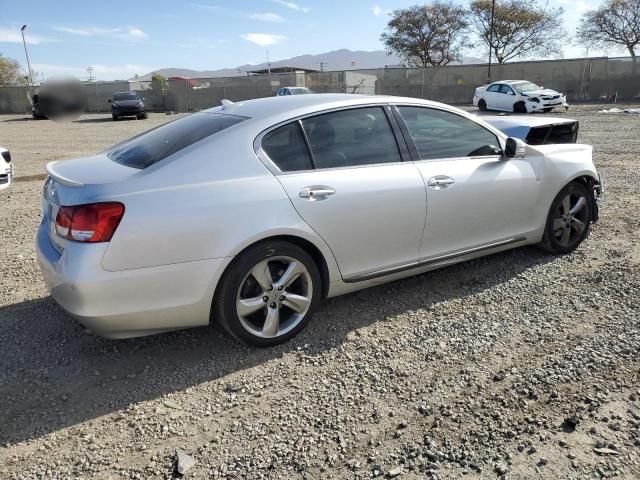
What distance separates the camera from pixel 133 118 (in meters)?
29.5

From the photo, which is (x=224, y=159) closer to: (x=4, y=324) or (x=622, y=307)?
(x=4, y=324)

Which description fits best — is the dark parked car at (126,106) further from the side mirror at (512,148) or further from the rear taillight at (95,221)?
the rear taillight at (95,221)

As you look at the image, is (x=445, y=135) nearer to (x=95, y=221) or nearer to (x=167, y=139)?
(x=167, y=139)

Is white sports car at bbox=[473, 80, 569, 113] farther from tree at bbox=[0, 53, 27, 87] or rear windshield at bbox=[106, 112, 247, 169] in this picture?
tree at bbox=[0, 53, 27, 87]

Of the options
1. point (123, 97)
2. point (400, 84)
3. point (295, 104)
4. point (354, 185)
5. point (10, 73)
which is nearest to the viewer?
point (354, 185)

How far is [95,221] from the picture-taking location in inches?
110

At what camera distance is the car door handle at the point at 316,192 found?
3.29 metres

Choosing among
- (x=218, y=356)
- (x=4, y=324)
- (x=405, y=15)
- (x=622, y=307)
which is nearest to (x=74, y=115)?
(x=4, y=324)

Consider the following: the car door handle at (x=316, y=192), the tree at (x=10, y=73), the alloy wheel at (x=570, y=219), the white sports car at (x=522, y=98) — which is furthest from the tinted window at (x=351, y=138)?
the tree at (x=10, y=73)

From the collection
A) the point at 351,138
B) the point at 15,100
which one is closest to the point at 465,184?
the point at 351,138

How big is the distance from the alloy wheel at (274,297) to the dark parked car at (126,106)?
28004 mm

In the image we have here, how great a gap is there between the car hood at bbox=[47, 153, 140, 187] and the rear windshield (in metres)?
0.07

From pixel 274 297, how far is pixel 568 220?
3.08 metres

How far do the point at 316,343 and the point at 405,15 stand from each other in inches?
2333
